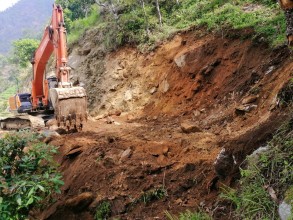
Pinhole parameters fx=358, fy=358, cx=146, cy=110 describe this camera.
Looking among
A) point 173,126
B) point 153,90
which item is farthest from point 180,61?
point 173,126

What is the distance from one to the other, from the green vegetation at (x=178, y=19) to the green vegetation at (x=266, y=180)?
18.6 ft

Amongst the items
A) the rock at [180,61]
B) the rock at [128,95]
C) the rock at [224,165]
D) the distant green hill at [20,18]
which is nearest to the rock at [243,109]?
the rock at [224,165]

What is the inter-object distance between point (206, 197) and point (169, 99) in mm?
7400

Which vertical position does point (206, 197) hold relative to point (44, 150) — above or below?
below

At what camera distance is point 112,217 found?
183 inches

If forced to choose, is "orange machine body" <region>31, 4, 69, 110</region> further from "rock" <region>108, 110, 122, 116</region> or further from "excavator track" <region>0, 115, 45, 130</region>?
"rock" <region>108, 110, 122, 116</region>

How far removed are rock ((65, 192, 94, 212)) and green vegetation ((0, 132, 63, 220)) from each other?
0.70 metres

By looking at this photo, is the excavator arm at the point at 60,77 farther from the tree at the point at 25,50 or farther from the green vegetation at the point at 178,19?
the tree at the point at 25,50

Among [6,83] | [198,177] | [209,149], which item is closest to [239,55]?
[209,149]

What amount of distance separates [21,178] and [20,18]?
19318cm

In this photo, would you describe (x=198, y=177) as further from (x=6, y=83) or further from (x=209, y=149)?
(x=6, y=83)

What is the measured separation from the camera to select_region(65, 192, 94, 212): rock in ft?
16.5

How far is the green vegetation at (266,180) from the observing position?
10.2 ft

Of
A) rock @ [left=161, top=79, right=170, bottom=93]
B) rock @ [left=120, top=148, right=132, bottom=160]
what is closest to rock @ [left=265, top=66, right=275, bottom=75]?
rock @ [left=120, top=148, right=132, bottom=160]
